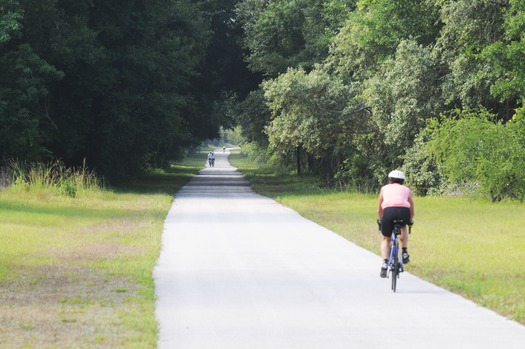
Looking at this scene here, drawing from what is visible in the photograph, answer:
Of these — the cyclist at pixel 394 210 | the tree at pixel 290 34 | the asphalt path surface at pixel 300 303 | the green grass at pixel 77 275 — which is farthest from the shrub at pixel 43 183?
the cyclist at pixel 394 210

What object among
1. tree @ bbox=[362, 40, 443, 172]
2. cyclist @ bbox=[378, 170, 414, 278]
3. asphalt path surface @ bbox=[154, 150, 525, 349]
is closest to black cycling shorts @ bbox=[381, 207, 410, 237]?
cyclist @ bbox=[378, 170, 414, 278]

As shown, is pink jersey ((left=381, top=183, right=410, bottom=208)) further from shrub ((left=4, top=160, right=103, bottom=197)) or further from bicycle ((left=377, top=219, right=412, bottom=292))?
shrub ((left=4, top=160, right=103, bottom=197))

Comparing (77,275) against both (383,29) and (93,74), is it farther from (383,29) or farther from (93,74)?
(93,74)

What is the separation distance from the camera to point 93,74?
161 feet

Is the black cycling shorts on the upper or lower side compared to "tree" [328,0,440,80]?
lower

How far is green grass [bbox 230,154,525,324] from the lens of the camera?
49.4ft

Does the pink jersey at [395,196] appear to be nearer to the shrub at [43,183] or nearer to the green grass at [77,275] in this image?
the green grass at [77,275]

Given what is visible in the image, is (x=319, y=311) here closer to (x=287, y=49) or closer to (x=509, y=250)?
(x=509, y=250)

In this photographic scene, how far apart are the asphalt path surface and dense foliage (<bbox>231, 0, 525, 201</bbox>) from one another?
16256 millimetres

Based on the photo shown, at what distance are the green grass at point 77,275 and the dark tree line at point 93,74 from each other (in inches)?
414

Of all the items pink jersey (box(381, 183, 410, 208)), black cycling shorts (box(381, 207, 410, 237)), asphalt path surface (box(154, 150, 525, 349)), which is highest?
pink jersey (box(381, 183, 410, 208))

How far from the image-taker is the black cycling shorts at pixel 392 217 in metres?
15.1

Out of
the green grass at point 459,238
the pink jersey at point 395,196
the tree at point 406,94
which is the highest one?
the tree at point 406,94

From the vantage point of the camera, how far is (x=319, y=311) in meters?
12.6
